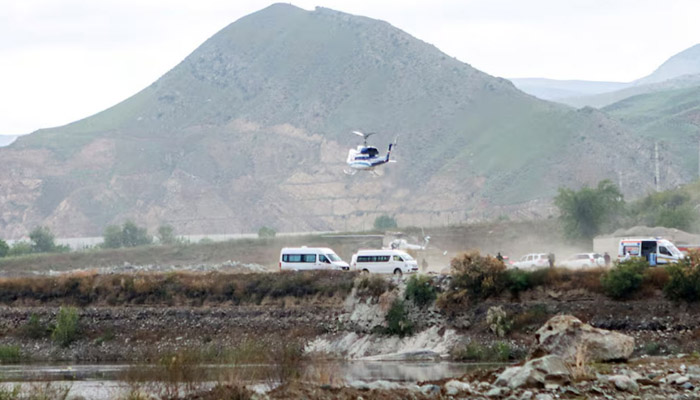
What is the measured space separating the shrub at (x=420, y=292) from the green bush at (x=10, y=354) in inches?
839

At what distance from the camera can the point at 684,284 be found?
51.5 meters

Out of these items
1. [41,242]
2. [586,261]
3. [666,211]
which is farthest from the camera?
[41,242]

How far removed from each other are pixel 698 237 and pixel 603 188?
3169cm

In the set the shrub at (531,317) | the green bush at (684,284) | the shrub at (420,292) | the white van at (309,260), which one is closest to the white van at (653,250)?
the green bush at (684,284)

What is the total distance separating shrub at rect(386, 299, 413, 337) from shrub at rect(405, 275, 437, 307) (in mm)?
781

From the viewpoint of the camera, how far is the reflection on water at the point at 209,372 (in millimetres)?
34344

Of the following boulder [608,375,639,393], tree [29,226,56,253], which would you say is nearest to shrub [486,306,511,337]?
boulder [608,375,639,393]

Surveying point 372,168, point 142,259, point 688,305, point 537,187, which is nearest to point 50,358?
point 688,305

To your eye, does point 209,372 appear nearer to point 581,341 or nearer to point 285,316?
point 581,341

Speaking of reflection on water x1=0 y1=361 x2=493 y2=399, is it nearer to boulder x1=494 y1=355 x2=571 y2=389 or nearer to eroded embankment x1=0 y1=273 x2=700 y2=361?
eroded embankment x1=0 y1=273 x2=700 y2=361

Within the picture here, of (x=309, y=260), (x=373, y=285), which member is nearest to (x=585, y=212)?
(x=309, y=260)

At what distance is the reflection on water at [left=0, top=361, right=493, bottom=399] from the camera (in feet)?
113

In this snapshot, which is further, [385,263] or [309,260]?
[309,260]

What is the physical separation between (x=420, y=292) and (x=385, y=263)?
7.31 m
